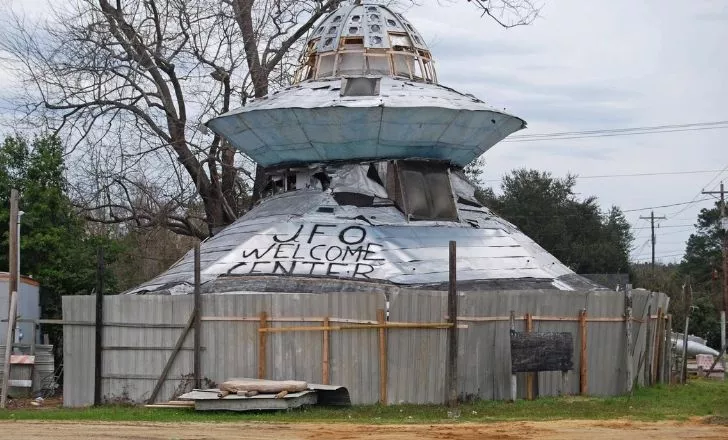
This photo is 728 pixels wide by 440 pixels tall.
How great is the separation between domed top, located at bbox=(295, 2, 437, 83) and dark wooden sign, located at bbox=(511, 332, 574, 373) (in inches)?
302

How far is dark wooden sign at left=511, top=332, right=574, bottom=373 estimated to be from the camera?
21.2 meters

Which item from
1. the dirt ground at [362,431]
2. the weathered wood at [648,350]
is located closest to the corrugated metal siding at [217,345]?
the dirt ground at [362,431]

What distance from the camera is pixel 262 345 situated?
21.1 meters

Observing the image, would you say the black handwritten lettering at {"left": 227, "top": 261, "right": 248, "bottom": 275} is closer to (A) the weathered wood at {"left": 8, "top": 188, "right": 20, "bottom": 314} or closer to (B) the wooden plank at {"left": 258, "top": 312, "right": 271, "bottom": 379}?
(B) the wooden plank at {"left": 258, "top": 312, "right": 271, "bottom": 379}

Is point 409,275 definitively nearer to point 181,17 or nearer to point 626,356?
point 626,356

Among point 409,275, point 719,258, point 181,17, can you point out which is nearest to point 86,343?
point 409,275

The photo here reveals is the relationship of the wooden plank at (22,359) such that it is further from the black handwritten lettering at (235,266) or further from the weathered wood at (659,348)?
the weathered wood at (659,348)

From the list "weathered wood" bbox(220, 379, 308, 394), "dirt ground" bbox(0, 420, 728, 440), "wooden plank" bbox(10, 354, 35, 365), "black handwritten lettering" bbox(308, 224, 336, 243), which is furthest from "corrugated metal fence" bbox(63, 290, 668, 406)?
"black handwritten lettering" bbox(308, 224, 336, 243)

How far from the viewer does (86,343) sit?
2198 centimetres

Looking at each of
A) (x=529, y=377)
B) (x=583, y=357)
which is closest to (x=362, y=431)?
(x=529, y=377)

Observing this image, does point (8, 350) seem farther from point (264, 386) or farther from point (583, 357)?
point (583, 357)

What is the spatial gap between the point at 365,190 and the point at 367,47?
3635 millimetres

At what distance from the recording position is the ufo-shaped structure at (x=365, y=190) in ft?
76.3

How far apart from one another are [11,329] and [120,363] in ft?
8.05
